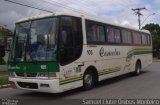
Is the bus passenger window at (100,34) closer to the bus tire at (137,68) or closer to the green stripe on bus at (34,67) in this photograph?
the green stripe on bus at (34,67)

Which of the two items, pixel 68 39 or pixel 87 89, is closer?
pixel 68 39

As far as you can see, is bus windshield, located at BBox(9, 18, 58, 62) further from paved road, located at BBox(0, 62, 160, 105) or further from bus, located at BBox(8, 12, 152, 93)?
paved road, located at BBox(0, 62, 160, 105)

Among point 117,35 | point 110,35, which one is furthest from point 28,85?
point 117,35

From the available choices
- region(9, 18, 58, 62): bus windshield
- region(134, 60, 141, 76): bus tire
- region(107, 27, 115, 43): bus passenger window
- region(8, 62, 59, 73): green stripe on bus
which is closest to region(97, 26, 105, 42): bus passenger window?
region(107, 27, 115, 43): bus passenger window

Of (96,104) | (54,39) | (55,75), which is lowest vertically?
(96,104)

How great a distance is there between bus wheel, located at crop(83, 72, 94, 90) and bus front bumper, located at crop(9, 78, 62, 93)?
6.64 ft

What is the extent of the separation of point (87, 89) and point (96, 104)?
9.87ft

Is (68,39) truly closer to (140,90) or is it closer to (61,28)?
(61,28)

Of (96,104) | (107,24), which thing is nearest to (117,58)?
(107,24)

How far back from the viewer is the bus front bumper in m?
10.9

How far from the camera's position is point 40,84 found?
11125mm

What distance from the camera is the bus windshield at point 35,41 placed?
11195mm

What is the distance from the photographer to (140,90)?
12.8 metres

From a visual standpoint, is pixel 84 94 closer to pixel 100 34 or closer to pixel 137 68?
pixel 100 34
